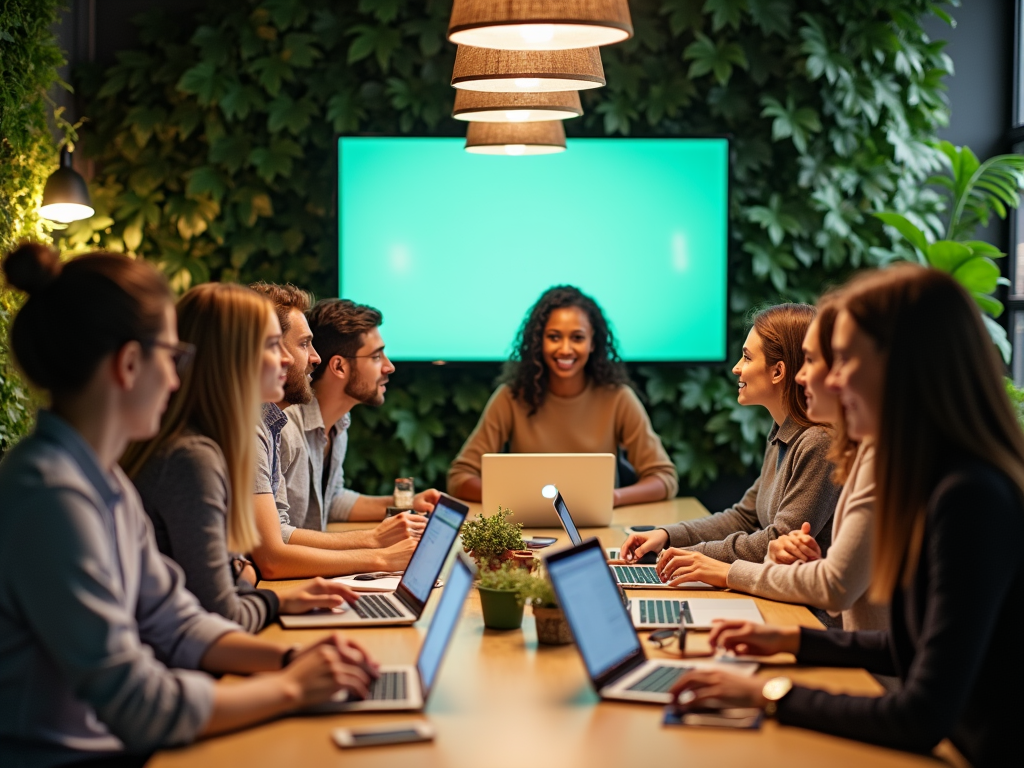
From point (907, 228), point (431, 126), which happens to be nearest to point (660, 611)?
point (907, 228)

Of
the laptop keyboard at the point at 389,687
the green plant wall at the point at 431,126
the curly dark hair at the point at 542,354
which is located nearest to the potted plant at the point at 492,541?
the laptop keyboard at the point at 389,687

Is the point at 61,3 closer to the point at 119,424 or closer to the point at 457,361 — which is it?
the point at 457,361

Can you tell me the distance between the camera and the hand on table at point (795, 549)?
2408 mm

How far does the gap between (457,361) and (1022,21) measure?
2.93 metres

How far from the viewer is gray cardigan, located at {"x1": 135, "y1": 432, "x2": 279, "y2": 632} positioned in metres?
1.88

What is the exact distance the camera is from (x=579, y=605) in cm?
173

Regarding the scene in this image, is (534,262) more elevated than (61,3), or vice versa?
(61,3)

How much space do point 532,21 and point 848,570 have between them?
46.9 inches

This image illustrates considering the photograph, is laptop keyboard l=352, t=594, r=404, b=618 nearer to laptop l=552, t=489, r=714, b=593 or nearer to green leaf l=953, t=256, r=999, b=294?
laptop l=552, t=489, r=714, b=593

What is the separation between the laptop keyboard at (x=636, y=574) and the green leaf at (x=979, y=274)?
2.48 meters

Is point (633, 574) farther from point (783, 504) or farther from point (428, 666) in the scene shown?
point (428, 666)

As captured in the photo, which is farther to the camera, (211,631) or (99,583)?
(211,631)

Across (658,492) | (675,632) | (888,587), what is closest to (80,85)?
(658,492)

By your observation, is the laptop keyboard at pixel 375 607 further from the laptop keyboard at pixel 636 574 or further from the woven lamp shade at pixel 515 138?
the woven lamp shade at pixel 515 138
